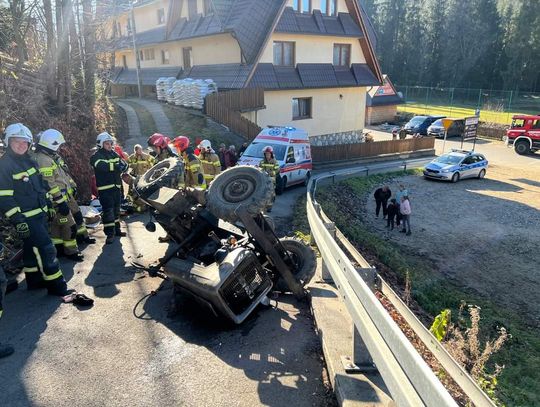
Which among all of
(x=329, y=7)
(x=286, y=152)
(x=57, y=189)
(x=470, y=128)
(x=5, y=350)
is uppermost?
(x=329, y=7)

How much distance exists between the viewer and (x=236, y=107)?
786 inches

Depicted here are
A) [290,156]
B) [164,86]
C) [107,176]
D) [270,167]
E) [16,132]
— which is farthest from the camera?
[164,86]

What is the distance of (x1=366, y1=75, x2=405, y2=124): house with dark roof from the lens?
4162 centimetres

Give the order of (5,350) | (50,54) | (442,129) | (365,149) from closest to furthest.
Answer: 1. (5,350)
2. (50,54)
3. (365,149)
4. (442,129)

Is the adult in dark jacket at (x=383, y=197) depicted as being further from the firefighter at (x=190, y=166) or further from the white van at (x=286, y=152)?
the firefighter at (x=190, y=166)

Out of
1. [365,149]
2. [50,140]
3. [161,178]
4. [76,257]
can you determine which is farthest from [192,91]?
[161,178]

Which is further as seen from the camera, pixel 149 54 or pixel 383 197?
pixel 149 54

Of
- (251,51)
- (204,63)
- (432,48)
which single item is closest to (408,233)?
(251,51)

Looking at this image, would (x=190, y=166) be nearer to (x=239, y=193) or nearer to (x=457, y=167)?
(x=239, y=193)

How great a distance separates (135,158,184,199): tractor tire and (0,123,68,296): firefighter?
126cm

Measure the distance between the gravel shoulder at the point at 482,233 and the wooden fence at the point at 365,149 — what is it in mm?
3717

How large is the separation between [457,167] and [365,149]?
209 inches

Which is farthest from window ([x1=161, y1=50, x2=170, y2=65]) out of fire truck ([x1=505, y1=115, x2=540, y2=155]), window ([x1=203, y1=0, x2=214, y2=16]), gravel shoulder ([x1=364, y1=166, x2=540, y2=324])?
fire truck ([x1=505, y1=115, x2=540, y2=155])

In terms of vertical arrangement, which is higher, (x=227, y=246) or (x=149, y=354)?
(x=227, y=246)
